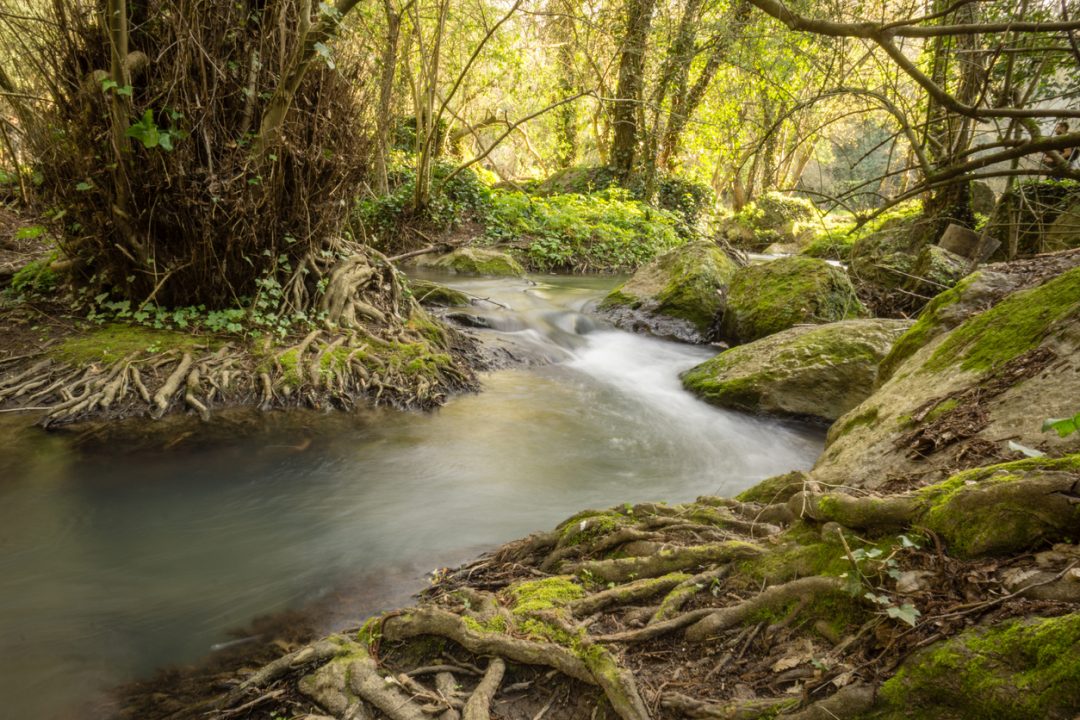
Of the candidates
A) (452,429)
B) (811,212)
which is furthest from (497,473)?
(811,212)

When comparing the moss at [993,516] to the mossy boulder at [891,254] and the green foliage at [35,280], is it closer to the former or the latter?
the mossy boulder at [891,254]

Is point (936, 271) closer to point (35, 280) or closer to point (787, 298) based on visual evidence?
point (787, 298)

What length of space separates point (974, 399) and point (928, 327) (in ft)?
6.24

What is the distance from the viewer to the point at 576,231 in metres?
16.1

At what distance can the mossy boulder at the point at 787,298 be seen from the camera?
8.58 m

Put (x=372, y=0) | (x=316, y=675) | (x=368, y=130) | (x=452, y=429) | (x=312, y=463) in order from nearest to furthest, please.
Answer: (x=316, y=675), (x=312, y=463), (x=452, y=429), (x=368, y=130), (x=372, y=0)

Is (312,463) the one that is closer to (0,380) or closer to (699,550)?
(0,380)

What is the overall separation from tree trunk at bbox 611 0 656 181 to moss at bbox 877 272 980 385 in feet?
28.1

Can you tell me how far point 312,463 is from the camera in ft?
17.6

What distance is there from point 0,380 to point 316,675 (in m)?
5.27

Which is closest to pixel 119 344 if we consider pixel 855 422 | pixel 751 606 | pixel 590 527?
pixel 590 527

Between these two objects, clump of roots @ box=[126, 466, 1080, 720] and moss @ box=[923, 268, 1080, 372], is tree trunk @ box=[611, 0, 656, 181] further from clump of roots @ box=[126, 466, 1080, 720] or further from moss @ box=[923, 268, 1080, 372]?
clump of roots @ box=[126, 466, 1080, 720]


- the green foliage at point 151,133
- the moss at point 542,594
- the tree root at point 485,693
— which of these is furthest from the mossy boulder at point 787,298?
the green foliage at point 151,133

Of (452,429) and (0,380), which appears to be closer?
(0,380)
